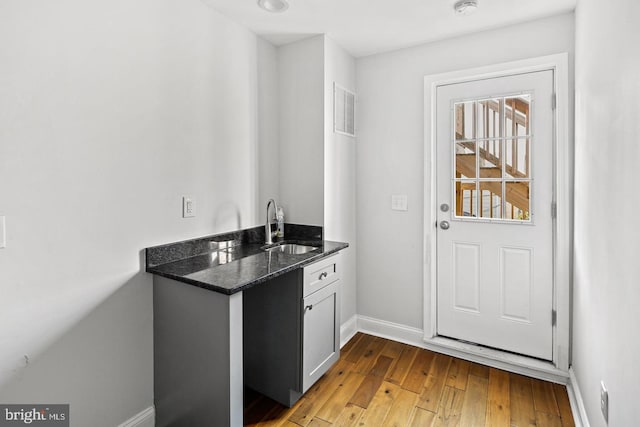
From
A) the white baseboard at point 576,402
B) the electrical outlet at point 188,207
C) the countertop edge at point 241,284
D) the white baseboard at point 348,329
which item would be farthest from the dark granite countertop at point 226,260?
the white baseboard at point 576,402

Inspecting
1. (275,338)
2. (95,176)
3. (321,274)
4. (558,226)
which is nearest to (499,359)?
(558,226)

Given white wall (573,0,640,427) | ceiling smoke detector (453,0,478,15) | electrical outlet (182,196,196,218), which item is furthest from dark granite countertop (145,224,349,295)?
ceiling smoke detector (453,0,478,15)

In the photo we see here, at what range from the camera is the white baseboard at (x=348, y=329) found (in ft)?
9.29

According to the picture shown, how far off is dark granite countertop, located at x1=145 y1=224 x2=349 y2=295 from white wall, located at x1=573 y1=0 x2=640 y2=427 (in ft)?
4.40

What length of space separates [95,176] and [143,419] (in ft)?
4.09

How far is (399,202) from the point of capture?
285 cm

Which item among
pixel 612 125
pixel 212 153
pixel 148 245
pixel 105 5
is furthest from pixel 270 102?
pixel 612 125

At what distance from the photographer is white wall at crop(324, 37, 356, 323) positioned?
2588mm

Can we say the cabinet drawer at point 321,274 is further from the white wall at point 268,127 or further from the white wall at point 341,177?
the white wall at point 268,127

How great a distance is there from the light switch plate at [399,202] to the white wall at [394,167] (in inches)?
1.3

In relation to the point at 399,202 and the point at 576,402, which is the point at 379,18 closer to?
the point at 399,202

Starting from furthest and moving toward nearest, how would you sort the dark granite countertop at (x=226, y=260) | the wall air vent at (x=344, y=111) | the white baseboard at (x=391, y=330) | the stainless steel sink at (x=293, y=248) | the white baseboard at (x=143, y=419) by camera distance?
the white baseboard at (x=391, y=330) → the wall air vent at (x=344, y=111) → the stainless steel sink at (x=293, y=248) → the white baseboard at (x=143, y=419) → the dark granite countertop at (x=226, y=260)

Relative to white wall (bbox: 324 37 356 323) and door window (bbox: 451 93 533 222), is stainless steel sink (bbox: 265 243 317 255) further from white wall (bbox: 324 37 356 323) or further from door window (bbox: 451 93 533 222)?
door window (bbox: 451 93 533 222)

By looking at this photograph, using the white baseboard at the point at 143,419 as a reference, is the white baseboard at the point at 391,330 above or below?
above
